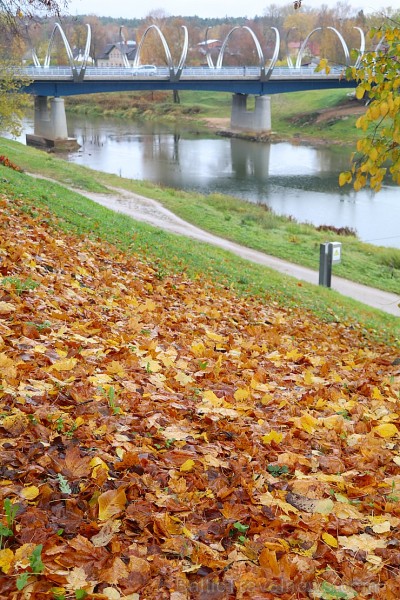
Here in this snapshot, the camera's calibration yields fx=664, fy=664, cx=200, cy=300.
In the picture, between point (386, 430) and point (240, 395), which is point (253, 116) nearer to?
point (240, 395)

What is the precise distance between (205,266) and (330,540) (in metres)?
10.7

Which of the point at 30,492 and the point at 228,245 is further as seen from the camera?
the point at 228,245

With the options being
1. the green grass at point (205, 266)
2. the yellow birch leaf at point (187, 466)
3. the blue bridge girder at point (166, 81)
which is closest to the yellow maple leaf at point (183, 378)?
the yellow birch leaf at point (187, 466)

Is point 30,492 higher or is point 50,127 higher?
point 30,492

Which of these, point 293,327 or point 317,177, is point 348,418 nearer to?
point 293,327

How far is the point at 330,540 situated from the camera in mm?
3469

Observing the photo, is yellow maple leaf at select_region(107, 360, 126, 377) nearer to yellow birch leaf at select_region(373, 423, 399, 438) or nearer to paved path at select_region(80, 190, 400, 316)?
yellow birch leaf at select_region(373, 423, 399, 438)

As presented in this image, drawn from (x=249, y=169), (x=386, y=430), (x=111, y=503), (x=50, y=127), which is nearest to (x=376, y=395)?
(x=386, y=430)

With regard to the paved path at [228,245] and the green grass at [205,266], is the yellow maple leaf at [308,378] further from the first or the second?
the paved path at [228,245]

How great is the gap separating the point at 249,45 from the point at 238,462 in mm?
118928

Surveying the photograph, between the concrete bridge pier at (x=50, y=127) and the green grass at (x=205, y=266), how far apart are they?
135 feet

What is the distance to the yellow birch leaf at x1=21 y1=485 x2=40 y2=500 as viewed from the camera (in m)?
3.39

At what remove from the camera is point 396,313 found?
15773mm

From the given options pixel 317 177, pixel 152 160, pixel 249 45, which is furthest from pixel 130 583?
pixel 249 45
